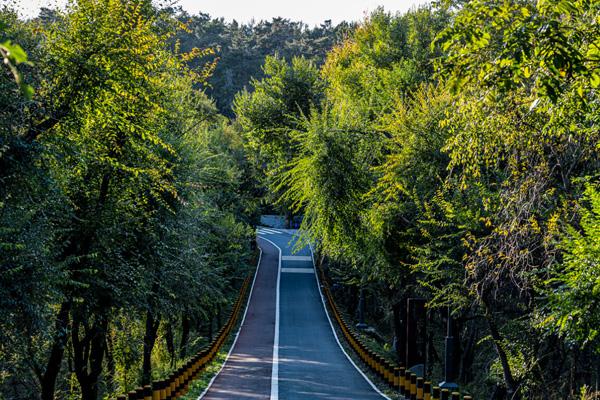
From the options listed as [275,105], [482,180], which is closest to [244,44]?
[275,105]

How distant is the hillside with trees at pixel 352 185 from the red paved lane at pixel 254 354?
2.90m

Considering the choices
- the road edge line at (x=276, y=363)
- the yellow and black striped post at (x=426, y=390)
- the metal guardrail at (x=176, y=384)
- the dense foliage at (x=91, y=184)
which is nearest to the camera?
the metal guardrail at (x=176, y=384)

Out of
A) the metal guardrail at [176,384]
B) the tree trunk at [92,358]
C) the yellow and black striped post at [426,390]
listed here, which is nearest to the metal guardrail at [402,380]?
the yellow and black striped post at [426,390]

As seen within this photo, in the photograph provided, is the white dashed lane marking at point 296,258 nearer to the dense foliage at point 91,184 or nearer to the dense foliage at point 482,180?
the dense foliage at point 482,180

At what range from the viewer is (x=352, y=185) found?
78.1ft

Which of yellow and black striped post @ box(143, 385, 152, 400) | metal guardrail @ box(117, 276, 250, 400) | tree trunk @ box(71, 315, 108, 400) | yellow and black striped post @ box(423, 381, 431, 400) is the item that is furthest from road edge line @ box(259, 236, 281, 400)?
tree trunk @ box(71, 315, 108, 400)

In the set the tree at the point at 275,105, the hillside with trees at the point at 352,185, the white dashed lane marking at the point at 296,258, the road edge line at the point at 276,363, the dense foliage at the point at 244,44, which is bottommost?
the road edge line at the point at 276,363

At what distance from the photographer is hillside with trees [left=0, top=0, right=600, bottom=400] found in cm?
989

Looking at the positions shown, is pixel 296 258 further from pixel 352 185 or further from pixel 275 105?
pixel 352 185

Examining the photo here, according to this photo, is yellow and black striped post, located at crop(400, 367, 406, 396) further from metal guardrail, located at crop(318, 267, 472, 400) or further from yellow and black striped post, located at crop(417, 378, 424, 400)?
yellow and black striped post, located at crop(417, 378, 424, 400)

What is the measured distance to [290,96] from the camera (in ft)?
116

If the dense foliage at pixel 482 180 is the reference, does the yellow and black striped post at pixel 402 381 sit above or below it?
below

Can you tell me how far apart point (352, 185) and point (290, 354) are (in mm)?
9279

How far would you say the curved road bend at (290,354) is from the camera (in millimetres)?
18375
